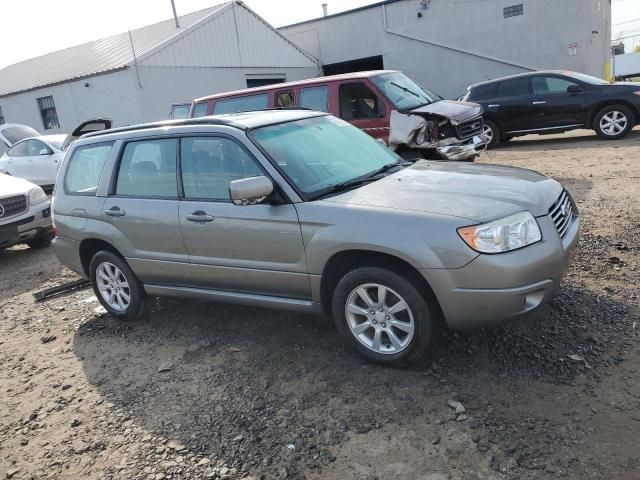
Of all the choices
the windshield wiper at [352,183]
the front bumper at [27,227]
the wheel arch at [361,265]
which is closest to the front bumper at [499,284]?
the wheel arch at [361,265]

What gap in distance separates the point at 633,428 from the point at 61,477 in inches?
122

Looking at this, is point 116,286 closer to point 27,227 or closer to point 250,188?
point 250,188

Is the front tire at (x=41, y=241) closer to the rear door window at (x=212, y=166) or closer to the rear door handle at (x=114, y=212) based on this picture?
the rear door handle at (x=114, y=212)

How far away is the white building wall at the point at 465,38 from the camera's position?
740 inches

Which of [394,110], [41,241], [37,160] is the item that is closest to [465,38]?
[394,110]

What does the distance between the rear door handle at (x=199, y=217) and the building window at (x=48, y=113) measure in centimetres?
2092

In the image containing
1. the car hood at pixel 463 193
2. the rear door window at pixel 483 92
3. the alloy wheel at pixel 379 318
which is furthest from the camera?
the rear door window at pixel 483 92

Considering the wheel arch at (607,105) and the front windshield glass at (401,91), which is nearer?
the front windshield glass at (401,91)

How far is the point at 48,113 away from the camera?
2278 cm

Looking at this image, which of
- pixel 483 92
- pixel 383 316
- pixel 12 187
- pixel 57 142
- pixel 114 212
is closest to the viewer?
pixel 383 316

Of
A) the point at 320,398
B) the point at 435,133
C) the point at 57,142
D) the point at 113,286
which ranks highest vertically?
the point at 57,142

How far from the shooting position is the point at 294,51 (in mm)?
24094

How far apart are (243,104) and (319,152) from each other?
5.48m

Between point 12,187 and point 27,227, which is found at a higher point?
point 12,187
